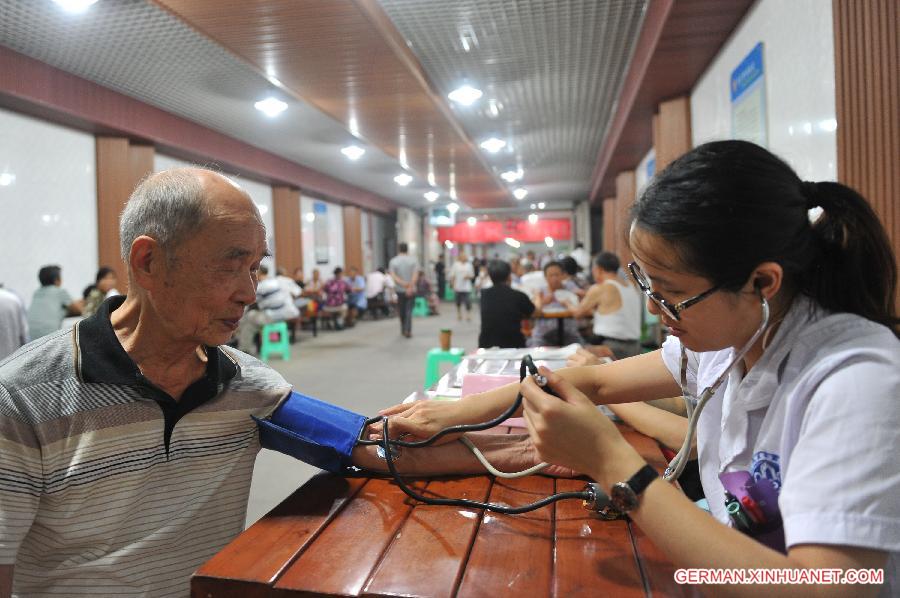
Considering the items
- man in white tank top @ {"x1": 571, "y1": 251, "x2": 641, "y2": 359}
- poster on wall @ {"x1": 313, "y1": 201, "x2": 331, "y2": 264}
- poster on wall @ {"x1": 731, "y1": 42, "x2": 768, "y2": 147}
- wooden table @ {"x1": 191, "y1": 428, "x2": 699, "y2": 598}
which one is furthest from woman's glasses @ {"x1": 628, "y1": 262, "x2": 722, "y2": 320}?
poster on wall @ {"x1": 313, "y1": 201, "x2": 331, "y2": 264}

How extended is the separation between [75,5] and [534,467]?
454 centimetres

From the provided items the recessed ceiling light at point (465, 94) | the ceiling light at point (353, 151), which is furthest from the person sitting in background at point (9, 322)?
the ceiling light at point (353, 151)

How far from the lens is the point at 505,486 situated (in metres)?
1.28

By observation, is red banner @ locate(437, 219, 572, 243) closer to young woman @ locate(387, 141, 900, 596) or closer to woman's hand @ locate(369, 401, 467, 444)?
woman's hand @ locate(369, 401, 467, 444)

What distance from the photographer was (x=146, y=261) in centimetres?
122

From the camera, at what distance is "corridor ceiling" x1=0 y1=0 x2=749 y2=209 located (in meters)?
4.17

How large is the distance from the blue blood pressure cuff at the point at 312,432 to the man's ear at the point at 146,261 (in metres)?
0.38

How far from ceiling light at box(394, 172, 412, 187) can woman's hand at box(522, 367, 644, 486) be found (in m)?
11.4

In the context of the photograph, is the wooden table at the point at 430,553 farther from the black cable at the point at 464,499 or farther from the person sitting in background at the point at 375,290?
the person sitting in background at the point at 375,290

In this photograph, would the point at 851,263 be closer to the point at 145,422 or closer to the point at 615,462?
the point at 615,462

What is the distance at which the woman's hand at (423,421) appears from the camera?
1394 mm

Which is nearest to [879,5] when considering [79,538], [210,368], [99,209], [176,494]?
[210,368]

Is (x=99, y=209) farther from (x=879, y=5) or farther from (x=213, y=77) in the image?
(x=879, y=5)

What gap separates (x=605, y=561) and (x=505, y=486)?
35 cm
